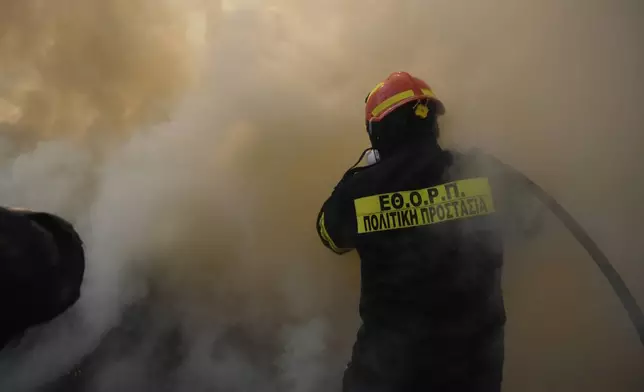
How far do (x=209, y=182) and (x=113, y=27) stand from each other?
0.61m

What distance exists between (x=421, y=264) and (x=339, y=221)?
246mm

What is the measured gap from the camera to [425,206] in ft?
4.23

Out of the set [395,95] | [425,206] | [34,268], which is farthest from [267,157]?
[34,268]

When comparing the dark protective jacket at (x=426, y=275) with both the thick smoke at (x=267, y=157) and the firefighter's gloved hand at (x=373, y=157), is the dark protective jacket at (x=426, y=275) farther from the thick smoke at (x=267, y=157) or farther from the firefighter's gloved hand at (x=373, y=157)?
the thick smoke at (x=267, y=157)

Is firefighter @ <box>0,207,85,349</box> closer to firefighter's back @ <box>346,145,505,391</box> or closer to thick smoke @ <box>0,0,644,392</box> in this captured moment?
thick smoke @ <box>0,0,644,392</box>

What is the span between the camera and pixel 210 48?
5.77 feet

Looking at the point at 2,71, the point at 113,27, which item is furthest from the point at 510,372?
the point at 2,71

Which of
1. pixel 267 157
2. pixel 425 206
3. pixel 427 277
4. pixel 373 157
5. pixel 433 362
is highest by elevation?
pixel 267 157

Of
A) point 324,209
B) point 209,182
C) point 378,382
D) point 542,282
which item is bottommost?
point 378,382

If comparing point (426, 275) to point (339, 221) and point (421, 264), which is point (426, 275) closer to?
point (421, 264)

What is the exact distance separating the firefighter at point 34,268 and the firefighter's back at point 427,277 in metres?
0.67

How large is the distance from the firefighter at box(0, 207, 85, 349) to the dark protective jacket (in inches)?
26.2

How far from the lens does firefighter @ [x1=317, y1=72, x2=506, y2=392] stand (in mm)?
1266

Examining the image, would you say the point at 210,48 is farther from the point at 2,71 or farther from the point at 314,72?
the point at 2,71
